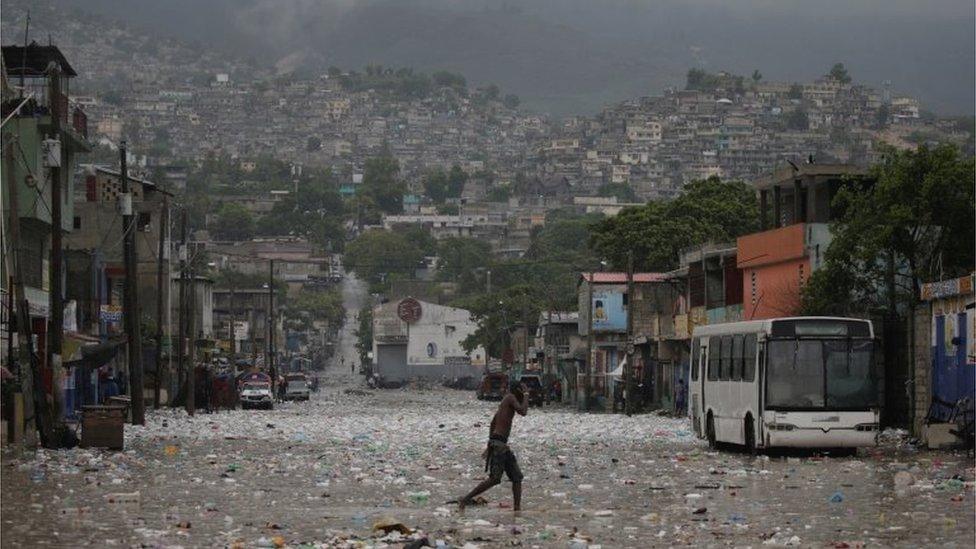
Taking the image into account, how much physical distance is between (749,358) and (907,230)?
927cm

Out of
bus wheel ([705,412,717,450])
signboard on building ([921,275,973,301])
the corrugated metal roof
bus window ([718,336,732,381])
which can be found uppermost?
the corrugated metal roof

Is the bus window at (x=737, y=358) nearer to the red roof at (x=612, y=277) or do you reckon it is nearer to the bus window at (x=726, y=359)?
the bus window at (x=726, y=359)

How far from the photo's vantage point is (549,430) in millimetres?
50844

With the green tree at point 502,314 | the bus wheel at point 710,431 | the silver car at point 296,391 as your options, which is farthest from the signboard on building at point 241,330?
the bus wheel at point 710,431

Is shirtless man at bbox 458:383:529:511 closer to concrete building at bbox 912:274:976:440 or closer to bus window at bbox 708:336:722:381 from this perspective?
concrete building at bbox 912:274:976:440

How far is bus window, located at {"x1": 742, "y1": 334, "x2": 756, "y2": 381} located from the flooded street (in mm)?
1473

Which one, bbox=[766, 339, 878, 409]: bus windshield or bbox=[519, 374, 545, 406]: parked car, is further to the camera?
bbox=[519, 374, 545, 406]: parked car

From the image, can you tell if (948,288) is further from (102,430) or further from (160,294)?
(160,294)

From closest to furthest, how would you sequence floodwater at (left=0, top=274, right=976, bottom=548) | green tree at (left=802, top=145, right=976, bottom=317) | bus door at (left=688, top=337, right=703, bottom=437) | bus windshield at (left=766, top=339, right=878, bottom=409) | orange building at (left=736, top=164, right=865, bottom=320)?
1. floodwater at (left=0, top=274, right=976, bottom=548)
2. bus windshield at (left=766, top=339, right=878, bottom=409)
3. bus door at (left=688, top=337, right=703, bottom=437)
4. green tree at (left=802, top=145, right=976, bottom=317)
5. orange building at (left=736, top=164, right=865, bottom=320)

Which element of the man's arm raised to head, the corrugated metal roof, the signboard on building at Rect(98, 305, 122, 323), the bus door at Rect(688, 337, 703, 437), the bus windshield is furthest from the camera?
the signboard on building at Rect(98, 305, 122, 323)

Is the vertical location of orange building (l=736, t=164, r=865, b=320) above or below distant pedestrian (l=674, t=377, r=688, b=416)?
above

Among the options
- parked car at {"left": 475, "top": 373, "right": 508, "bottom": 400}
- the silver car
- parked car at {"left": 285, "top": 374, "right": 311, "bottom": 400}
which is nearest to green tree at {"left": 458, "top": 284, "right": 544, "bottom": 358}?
parked car at {"left": 475, "top": 373, "right": 508, "bottom": 400}

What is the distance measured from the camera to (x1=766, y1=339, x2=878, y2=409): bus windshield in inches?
1352

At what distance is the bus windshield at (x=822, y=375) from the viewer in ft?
113
